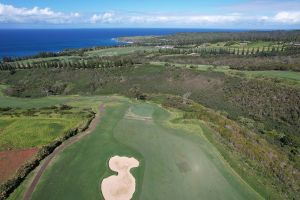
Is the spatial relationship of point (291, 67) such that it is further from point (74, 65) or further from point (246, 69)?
point (74, 65)

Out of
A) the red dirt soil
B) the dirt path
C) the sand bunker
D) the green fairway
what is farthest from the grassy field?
the sand bunker

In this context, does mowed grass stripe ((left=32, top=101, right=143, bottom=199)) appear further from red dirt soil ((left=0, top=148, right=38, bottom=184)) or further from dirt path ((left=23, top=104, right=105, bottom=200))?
red dirt soil ((left=0, top=148, right=38, bottom=184))

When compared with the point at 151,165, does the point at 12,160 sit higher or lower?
higher

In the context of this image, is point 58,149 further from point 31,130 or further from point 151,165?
point 151,165

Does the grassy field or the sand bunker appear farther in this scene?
the grassy field

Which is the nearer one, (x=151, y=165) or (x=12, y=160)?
(x=151, y=165)

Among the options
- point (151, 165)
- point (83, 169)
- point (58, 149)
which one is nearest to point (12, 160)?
point (58, 149)

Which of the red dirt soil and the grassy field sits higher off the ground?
the red dirt soil
